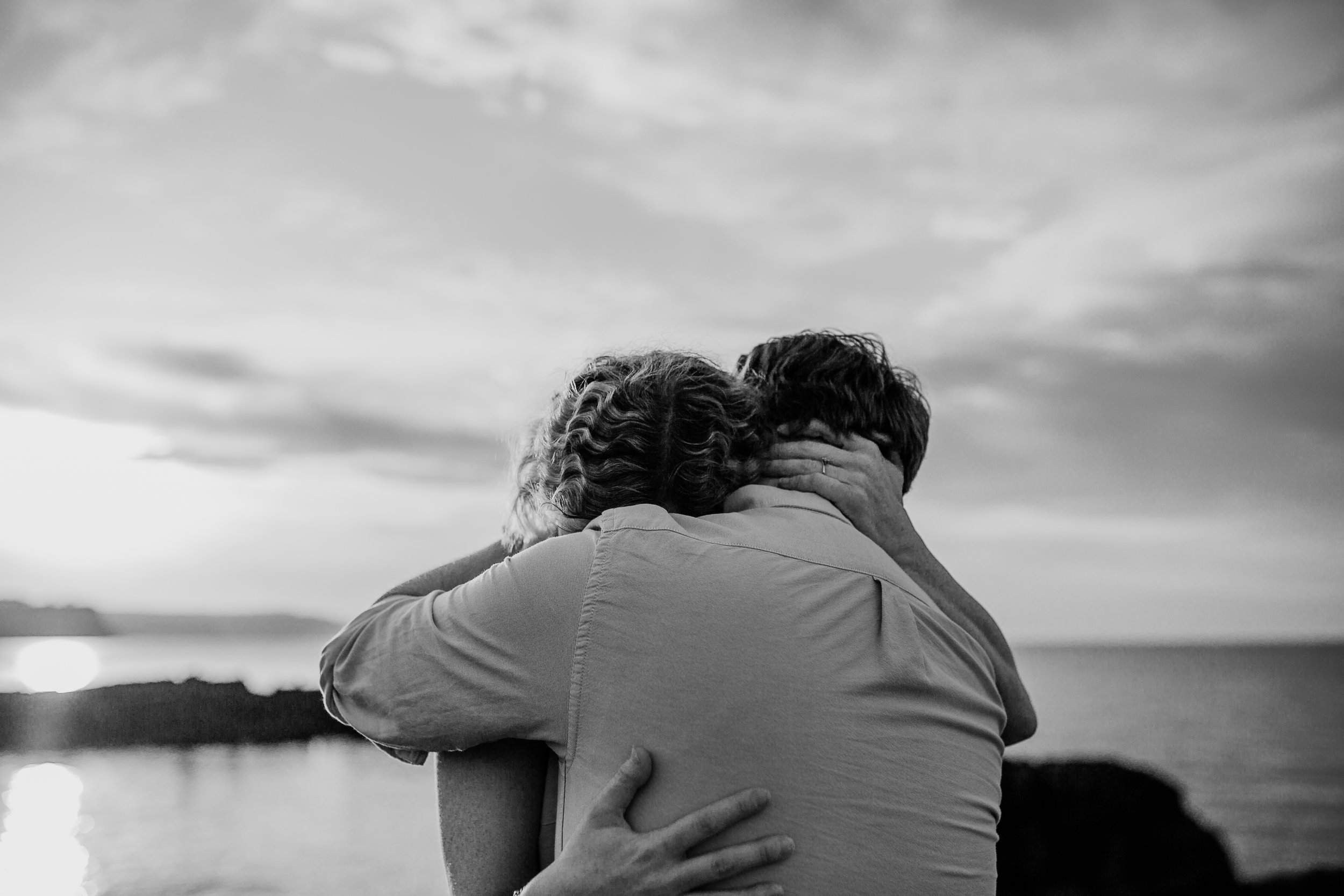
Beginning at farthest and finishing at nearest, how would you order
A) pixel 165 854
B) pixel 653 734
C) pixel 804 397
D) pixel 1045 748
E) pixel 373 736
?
pixel 1045 748, pixel 165 854, pixel 804 397, pixel 373 736, pixel 653 734

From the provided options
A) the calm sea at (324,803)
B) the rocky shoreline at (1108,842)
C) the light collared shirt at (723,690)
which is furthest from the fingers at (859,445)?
the calm sea at (324,803)

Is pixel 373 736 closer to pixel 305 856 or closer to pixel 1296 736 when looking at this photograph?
pixel 305 856

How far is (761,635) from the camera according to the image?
1.48 metres

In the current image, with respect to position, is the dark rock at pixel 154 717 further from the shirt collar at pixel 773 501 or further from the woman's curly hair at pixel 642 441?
the shirt collar at pixel 773 501

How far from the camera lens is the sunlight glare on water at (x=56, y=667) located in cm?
4131

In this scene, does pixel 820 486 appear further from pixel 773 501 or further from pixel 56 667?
pixel 56 667

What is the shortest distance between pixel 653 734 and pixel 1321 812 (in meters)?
37.7

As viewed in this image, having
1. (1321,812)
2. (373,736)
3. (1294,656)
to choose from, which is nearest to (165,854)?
(373,736)

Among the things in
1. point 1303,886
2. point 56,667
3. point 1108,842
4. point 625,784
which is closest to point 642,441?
point 625,784

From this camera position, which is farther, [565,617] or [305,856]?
[305,856]

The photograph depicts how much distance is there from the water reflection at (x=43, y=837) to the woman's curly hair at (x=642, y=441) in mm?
19896

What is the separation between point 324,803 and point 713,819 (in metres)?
27.2

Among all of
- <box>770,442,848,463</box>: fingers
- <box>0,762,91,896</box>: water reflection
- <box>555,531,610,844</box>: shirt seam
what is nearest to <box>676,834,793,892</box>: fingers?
<box>555,531,610,844</box>: shirt seam

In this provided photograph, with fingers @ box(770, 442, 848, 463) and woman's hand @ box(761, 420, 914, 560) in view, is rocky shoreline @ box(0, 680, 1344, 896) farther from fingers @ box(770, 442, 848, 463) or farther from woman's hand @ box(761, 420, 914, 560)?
fingers @ box(770, 442, 848, 463)
